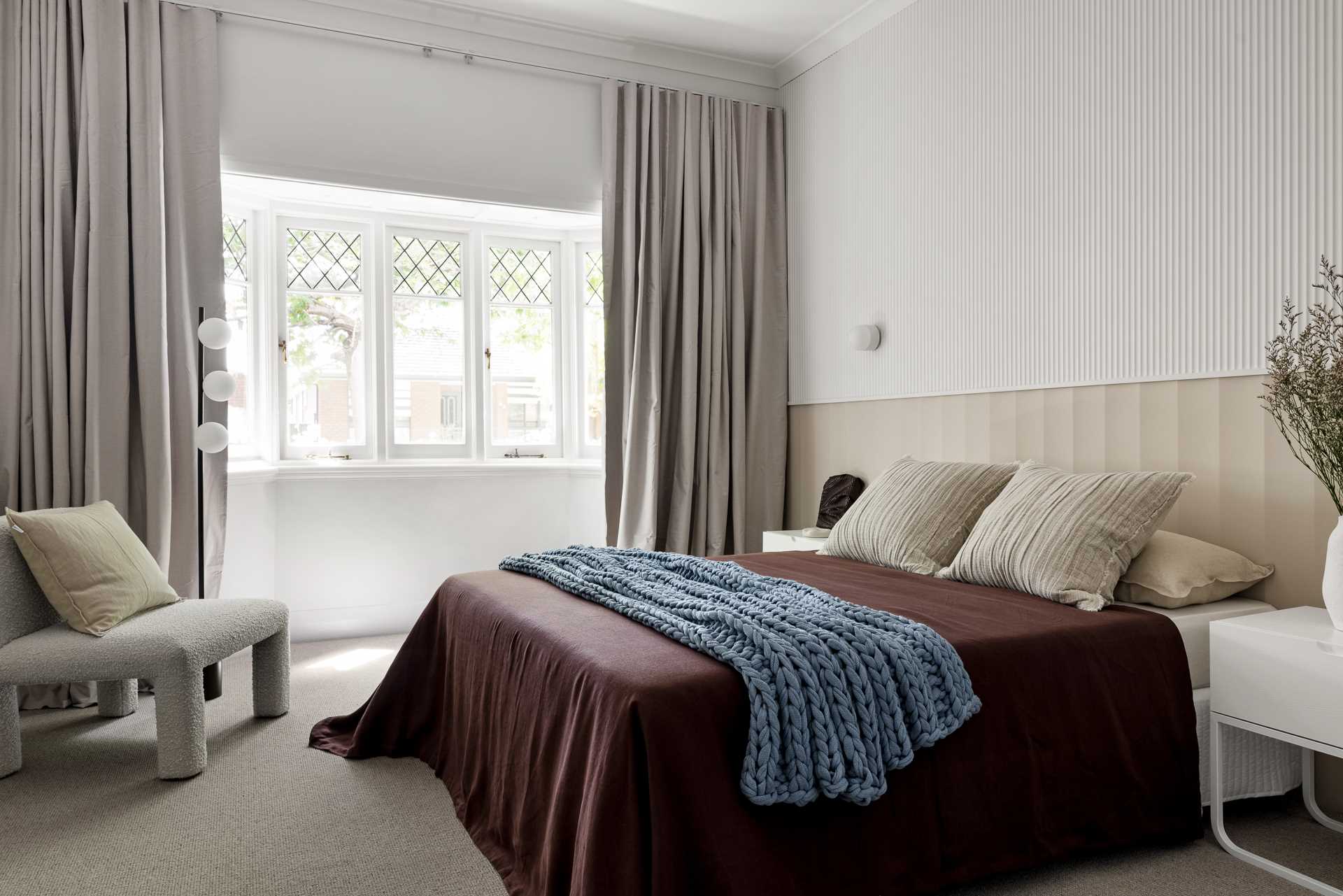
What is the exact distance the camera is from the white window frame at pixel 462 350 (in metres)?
4.43

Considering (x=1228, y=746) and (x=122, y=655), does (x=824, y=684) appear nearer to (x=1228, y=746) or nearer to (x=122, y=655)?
(x=1228, y=746)

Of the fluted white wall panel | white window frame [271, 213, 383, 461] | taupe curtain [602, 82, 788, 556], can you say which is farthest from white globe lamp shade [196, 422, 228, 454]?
the fluted white wall panel

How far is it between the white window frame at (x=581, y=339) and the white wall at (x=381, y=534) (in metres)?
0.23

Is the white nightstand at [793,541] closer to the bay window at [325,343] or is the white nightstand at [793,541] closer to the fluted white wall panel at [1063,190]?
the fluted white wall panel at [1063,190]

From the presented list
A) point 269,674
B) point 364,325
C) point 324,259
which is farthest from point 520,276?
point 269,674

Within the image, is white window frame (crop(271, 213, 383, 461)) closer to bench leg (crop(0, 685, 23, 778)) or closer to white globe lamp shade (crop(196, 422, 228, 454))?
white globe lamp shade (crop(196, 422, 228, 454))

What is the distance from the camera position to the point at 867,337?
3.87 metres

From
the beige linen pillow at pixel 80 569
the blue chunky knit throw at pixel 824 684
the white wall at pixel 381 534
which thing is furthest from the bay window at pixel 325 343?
the blue chunky knit throw at pixel 824 684

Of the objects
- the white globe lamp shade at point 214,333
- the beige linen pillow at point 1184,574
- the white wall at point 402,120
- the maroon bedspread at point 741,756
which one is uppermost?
the white wall at point 402,120

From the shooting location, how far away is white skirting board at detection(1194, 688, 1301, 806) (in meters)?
2.18

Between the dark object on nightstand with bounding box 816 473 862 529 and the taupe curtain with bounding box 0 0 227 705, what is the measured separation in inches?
101

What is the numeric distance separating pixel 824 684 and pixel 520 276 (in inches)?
138

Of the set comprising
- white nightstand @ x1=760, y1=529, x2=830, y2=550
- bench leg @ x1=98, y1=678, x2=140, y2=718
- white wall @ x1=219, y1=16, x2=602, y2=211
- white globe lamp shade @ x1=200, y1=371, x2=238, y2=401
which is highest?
white wall @ x1=219, y1=16, x2=602, y2=211

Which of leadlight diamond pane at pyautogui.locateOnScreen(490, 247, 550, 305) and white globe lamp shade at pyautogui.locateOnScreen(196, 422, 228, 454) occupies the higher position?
leadlight diamond pane at pyautogui.locateOnScreen(490, 247, 550, 305)
